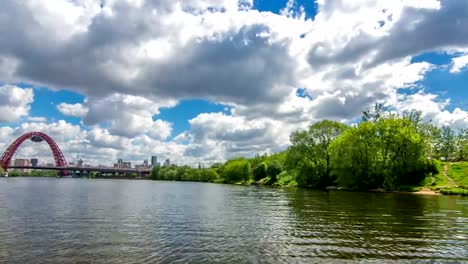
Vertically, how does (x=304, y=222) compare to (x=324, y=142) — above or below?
below

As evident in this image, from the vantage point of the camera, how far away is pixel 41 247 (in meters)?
22.6

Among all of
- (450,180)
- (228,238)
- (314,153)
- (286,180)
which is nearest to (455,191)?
(450,180)

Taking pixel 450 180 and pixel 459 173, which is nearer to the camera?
pixel 450 180

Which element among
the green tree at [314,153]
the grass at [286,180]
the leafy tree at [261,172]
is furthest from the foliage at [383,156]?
the leafy tree at [261,172]

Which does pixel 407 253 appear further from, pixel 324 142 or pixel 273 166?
pixel 273 166

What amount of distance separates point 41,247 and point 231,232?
13580mm

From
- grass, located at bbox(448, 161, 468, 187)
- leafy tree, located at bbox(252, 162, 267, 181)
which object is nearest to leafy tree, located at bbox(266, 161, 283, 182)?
leafy tree, located at bbox(252, 162, 267, 181)

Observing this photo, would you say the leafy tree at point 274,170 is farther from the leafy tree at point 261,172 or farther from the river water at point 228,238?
the river water at point 228,238

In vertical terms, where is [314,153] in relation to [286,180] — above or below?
above

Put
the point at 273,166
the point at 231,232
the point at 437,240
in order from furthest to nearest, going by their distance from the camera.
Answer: the point at 273,166 < the point at 231,232 < the point at 437,240

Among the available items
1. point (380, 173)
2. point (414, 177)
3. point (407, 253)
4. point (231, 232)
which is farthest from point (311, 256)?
point (414, 177)

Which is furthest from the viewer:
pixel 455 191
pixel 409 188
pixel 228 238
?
pixel 409 188

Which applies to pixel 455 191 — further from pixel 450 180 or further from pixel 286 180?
pixel 286 180

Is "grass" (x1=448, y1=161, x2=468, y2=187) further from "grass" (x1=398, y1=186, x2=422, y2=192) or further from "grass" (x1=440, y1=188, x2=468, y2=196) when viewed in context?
→ "grass" (x1=398, y1=186, x2=422, y2=192)
